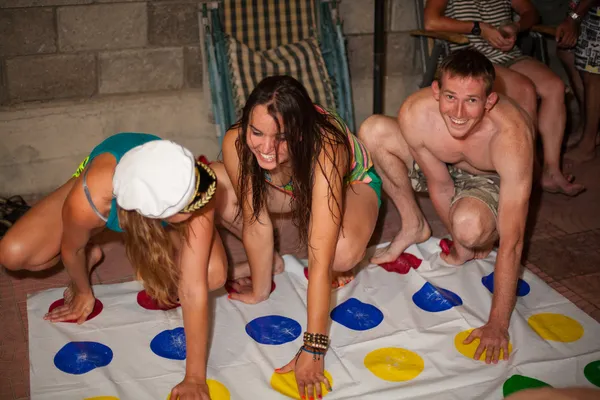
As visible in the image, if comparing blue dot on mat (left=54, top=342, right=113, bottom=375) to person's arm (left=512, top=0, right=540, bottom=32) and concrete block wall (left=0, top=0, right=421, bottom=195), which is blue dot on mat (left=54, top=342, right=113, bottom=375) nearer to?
concrete block wall (left=0, top=0, right=421, bottom=195)

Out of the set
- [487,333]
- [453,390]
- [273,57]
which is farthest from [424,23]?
[453,390]

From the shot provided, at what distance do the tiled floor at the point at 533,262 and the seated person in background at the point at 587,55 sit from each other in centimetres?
41

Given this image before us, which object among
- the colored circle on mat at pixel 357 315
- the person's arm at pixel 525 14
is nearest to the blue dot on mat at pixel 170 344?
the colored circle on mat at pixel 357 315

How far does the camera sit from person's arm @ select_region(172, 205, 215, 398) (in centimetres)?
237

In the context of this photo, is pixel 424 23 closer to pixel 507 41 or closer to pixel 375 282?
pixel 507 41

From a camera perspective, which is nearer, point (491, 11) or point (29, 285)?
point (29, 285)

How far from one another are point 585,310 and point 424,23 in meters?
1.96

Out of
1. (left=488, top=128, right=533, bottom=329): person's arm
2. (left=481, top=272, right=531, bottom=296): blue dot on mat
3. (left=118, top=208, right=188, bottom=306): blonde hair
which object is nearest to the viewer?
(left=118, top=208, right=188, bottom=306): blonde hair

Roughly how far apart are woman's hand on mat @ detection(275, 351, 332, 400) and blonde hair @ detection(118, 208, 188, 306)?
52 cm

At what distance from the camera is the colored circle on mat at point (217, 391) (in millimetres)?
2512

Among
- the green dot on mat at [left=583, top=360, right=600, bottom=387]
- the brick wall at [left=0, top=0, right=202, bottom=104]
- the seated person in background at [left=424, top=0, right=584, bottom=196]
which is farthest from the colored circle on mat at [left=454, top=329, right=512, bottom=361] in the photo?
the brick wall at [left=0, top=0, right=202, bottom=104]

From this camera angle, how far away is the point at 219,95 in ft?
13.1

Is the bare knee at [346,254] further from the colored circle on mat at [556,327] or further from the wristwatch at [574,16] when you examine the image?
the wristwatch at [574,16]

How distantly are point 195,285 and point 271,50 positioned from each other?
7.11 feet
